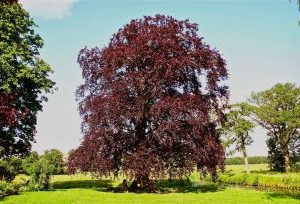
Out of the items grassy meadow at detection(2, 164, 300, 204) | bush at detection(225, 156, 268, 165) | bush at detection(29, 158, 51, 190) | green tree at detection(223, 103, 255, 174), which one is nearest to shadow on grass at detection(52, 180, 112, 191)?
bush at detection(29, 158, 51, 190)

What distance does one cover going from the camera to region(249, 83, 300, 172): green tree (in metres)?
89.3

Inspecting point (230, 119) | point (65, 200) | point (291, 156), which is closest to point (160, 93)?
point (65, 200)

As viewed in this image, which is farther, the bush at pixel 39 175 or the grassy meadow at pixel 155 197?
the bush at pixel 39 175

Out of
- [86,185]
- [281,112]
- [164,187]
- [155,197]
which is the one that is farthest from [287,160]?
[155,197]

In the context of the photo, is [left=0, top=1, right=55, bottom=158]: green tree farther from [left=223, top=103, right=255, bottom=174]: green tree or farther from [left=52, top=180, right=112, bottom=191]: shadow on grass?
[left=223, top=103, right=255, bottom=174]: green tree

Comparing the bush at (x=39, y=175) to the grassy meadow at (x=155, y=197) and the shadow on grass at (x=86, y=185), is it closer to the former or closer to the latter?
the grassy meadow at (x=155, y=197)

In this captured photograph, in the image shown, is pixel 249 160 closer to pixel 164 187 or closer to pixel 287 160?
pixel 287 160

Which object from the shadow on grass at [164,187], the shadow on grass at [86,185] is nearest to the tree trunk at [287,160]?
the shadow on grass at [164,187]

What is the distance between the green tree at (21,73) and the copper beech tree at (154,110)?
818cm

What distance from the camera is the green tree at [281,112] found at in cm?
8931

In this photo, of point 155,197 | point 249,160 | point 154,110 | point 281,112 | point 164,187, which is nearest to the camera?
point 155,197

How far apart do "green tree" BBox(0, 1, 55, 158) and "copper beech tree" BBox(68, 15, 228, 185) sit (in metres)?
8.18

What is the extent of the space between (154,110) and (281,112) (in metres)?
62.4

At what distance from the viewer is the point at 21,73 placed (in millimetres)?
42062
